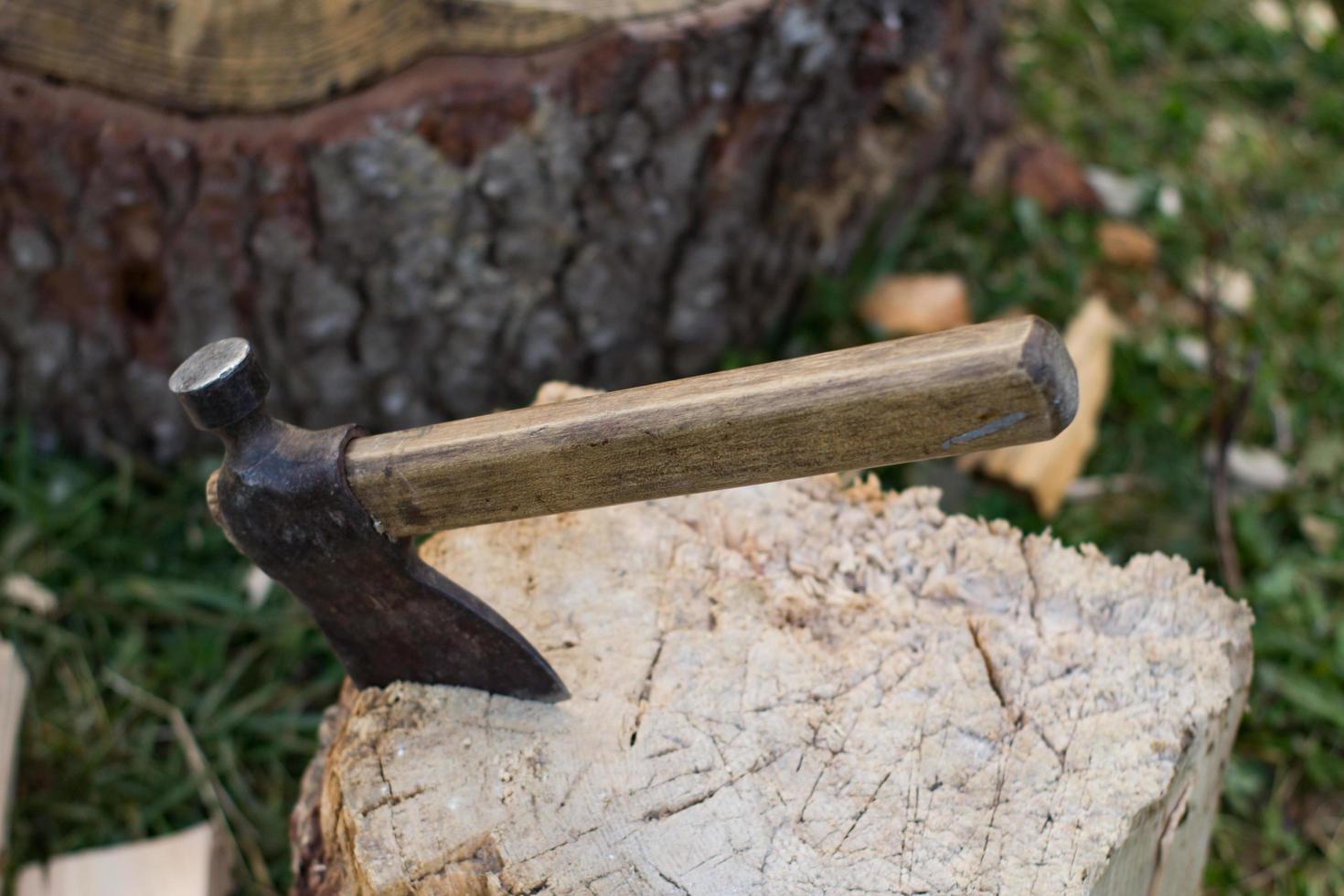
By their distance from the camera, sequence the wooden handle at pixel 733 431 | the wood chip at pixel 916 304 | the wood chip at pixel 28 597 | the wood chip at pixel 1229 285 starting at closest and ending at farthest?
the wooden handle at pixel 733 431, the wood chip at pixel 28 597, the wood chip at pixel 916 304, the wood chip at pixel 1229 285

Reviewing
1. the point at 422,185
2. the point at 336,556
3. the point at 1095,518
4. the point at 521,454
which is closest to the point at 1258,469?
the point at 1095,518

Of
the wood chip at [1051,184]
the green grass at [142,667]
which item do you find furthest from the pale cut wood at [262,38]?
the wood chip at [1051,184]

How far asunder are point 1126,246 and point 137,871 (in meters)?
2.69

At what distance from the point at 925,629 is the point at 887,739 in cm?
16

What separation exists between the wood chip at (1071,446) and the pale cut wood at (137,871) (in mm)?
1647

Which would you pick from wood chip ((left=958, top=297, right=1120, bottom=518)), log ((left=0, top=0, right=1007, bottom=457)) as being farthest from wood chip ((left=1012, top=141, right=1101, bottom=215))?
Answer: log ((left=0, top=0, right=1007, bottom=457))

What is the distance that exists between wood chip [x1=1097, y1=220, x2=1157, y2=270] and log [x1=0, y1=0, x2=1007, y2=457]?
2.35 feet

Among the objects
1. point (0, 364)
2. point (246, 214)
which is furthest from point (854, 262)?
point (0, 364)

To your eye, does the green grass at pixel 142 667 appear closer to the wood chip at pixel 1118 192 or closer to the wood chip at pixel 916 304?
the wood chip at pixel 916 304

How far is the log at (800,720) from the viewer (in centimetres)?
130

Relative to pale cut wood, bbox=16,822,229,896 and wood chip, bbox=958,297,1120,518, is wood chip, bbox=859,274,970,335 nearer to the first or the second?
wood chip, bbox=958,297,1120,518

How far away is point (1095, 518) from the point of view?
2.58 m

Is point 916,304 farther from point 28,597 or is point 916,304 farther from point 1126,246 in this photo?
point 28,597

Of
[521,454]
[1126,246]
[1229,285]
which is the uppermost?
[521,454]
